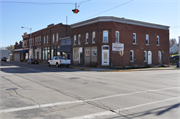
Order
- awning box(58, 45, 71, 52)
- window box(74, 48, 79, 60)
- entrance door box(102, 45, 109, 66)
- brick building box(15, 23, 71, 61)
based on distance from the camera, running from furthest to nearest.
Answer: brick building box(15, 23, 71, 61), awning box(58, 45, 71, 52), window box(74, 48, 79, 60), entrance door box(102, 45, 109, 66)

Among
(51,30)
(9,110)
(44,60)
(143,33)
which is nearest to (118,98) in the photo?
(9,110)

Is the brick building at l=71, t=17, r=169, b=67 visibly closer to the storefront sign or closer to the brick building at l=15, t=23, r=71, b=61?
the storefront sign

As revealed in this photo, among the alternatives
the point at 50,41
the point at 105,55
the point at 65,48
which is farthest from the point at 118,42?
the point at 50,41

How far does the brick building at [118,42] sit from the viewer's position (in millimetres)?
30062

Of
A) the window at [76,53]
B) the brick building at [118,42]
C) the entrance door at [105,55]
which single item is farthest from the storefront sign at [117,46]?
the window at [76,53]

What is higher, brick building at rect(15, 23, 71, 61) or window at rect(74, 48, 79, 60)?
brick building at rect(15, 23, 71, 61)

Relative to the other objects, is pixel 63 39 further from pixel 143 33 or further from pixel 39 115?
pixel 39 115

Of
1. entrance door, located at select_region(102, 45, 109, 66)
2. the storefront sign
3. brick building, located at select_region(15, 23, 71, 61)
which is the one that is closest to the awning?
brick building, located at select_region(15, 23, 71, 61)

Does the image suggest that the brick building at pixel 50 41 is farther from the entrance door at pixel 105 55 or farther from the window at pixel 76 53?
the entrance door at pixel 105 55

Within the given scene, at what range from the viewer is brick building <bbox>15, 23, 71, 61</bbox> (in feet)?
135

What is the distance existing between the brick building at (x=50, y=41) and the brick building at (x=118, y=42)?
16.6 ft

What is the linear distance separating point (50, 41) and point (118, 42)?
73.8 ft

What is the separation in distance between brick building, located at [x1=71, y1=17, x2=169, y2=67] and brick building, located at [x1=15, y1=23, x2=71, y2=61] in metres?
5.07

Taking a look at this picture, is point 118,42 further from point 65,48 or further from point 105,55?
point 65,48
